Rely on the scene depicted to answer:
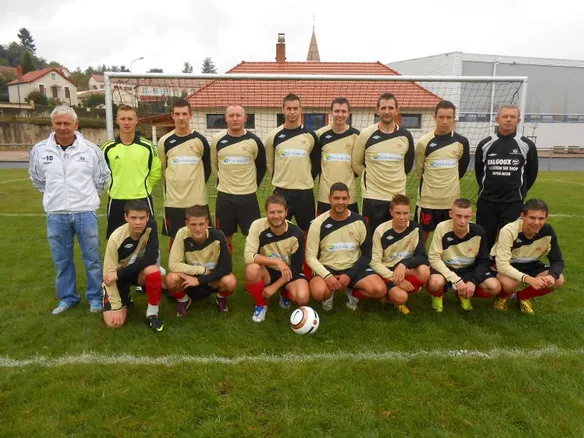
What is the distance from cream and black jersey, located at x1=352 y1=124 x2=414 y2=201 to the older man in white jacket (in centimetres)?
237

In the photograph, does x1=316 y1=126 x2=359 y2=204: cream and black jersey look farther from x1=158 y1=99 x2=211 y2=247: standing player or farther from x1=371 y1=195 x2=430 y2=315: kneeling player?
x1=158 y1=99 x2=211 y2=247: standing player

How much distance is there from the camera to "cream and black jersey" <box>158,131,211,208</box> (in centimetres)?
411

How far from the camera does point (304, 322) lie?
3.27 metres

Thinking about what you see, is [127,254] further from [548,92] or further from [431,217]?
[548,92]

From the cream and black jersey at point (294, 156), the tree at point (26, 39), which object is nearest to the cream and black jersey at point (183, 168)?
the cream and black jersey at point (294, 156)

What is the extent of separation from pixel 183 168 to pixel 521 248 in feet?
10.3

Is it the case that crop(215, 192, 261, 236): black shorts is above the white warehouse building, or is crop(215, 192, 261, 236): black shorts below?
below

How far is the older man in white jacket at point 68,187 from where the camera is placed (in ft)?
11.4

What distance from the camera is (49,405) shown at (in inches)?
96.3

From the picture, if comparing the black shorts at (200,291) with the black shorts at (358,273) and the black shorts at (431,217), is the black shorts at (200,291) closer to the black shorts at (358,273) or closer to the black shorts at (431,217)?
the black shorts at (358,273)

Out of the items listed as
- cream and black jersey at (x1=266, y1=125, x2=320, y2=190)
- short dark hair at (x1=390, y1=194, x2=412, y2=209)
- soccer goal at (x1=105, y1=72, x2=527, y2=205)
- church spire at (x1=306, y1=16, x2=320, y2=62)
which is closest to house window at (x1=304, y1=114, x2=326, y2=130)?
soccer goal at (x1=105, y1=72, x2=527, y2=205)

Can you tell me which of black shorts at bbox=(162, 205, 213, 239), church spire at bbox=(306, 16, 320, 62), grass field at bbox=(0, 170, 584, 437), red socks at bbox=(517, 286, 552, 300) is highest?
church spire at bbox=(306, 16, 320, 62)

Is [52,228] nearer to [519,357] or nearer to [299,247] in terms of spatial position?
[299,247]

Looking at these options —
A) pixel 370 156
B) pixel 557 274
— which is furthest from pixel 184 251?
pixel 557 274
